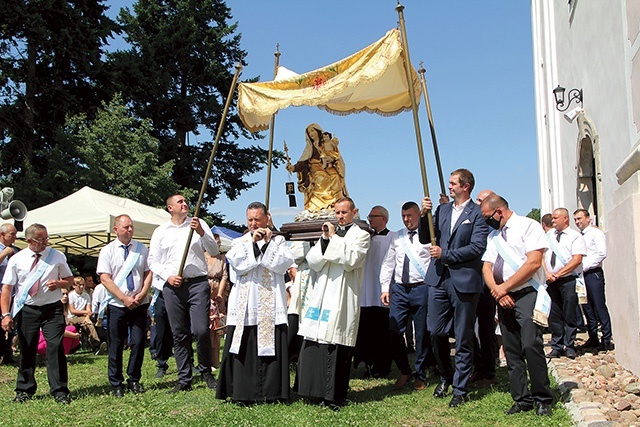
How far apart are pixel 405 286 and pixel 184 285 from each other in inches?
93.6

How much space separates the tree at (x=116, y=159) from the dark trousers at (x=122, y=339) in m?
16.1

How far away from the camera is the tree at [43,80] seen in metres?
22.5

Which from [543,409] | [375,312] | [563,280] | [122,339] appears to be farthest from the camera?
[563,280]

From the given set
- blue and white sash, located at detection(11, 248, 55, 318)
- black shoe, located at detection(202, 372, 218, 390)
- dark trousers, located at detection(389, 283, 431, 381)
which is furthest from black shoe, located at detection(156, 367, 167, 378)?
dark trousers, located at detection(389, 283, 431, 381)

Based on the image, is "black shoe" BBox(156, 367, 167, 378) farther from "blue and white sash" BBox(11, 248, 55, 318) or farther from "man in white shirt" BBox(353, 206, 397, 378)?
"man in white shirt" BBox(353, 206, 397, 378)

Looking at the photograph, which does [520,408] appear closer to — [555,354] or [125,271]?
[555,354]

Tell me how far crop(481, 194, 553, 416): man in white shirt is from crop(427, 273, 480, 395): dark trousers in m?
0.42

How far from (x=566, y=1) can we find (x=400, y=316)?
11.9 m

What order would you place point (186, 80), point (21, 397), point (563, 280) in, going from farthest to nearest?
point (186, 80), point (563, 280), point (21, 397)

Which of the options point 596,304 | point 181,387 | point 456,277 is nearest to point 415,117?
point 456,277

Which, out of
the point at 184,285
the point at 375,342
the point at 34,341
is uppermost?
the point at 184,285

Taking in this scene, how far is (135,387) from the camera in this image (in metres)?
6.93

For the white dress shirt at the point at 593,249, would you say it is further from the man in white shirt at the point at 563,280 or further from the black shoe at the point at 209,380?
the black shoe at the point at 209,380

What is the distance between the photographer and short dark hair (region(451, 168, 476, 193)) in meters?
6.15
